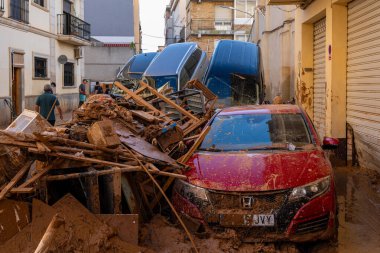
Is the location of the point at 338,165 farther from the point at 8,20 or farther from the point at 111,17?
the point at 111,17

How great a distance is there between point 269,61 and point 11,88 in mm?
13066

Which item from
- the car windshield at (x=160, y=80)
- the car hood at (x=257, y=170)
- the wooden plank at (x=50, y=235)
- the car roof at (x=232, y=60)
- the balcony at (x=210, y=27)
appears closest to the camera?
the wooden plank at (x=50, y=235)

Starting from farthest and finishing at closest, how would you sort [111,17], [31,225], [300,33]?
[111,17], [300,33], [31,225]

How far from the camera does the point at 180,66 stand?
607 inches

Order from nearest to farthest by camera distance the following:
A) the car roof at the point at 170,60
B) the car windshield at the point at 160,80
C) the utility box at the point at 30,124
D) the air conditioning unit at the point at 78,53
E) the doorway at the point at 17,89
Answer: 1. the utility box at the point at 30,124
2. the car windshield at the point at 160,80
3. the car roof at the point at 170,60
4. the doorway at the point at 17,89
5. the air conditioning unit at the point at 78,53

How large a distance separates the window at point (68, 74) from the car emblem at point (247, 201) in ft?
83.0

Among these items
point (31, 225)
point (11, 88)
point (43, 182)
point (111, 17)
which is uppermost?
point (111, 17)

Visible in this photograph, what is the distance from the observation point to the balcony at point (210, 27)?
4784cm

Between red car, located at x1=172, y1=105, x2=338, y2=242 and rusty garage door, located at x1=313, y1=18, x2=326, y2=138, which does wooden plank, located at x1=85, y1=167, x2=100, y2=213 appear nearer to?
red car, located at x1=172, y1=105, x2=338, y2=242

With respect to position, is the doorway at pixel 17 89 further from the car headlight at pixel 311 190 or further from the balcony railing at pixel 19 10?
the car headlight at pixel 311 190

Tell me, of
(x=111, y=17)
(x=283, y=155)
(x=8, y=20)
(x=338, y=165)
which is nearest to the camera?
(x=283, y=155)

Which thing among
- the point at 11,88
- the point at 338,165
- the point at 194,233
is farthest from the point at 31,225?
the point at 11,88

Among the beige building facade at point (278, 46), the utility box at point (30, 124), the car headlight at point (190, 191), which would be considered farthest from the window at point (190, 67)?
the car headlight at point (190, 191)

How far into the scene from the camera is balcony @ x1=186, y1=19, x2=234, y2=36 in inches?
1884
